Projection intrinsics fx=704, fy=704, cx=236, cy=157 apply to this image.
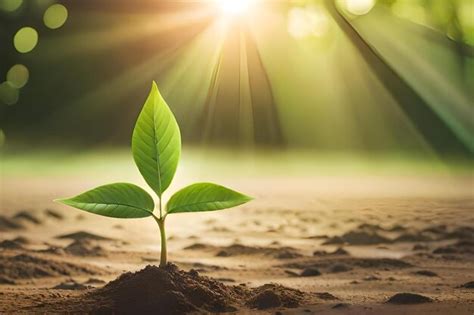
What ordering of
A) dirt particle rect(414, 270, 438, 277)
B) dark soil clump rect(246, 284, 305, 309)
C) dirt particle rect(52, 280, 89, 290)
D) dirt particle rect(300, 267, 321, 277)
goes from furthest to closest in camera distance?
1. dirt particle rect(300, 267, 321, 277)
2. dirt particle rect(414, 270, 438, 277)
3. dirt particle rect(52, 280, 89, 290)
4. dark soil clump rect(246, 284, 305, 309)

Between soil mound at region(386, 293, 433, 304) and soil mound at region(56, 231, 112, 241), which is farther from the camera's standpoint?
soil mound at region(56, 231, 112, 241)

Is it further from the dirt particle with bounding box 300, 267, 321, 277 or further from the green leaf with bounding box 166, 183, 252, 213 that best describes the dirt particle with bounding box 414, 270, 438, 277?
the green leaf with bounding box 166, 183, 252, 213

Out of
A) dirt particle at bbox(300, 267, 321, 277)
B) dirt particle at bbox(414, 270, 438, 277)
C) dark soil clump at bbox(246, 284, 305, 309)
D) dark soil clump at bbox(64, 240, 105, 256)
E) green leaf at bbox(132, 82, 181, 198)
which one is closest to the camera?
green leaf at bbox(132, 82, 181, 198)

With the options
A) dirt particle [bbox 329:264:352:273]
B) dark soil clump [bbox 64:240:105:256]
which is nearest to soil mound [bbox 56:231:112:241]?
dark soil clump [bbox 64:240:105:256]

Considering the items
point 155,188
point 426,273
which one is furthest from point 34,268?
point 426,273

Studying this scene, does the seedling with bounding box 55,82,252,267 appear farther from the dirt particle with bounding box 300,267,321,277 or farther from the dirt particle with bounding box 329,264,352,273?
the dirt particle with bounding box 329,264,352,273

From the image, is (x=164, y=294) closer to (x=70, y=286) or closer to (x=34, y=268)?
(x=70, y=286)

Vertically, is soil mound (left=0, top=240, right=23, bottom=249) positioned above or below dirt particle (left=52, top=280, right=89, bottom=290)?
above

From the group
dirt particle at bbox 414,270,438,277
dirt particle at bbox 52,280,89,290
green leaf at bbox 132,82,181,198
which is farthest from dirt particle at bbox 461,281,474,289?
dirt particle at bbox 52,280,89,290

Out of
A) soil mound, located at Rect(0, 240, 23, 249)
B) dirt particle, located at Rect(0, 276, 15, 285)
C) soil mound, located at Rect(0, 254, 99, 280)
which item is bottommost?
dirt particle, located at Rect(0, 276, 15, 285)
